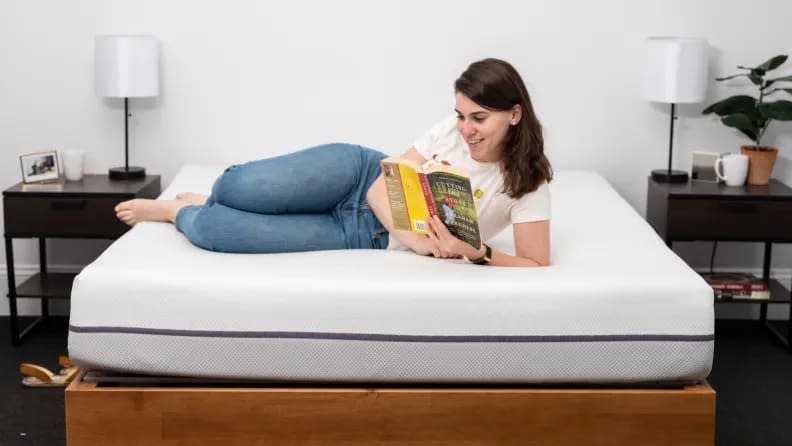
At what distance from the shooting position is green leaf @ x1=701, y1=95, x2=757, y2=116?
411cm

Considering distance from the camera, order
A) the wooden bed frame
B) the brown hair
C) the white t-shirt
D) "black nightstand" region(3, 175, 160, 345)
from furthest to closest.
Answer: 1. "black nightstand" region(3, 175, 160, 345)
2. the white t-shirt
3. the brown hair
4. the wooden bed frame

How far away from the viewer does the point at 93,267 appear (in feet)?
9.00

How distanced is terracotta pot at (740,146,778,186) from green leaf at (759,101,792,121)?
154mm

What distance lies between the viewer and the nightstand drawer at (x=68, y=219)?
12.8 ft

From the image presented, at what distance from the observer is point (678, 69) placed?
159 inches

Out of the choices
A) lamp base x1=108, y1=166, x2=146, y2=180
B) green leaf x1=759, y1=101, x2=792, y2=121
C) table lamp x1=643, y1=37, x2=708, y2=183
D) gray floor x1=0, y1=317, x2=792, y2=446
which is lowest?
gray floor x1=0, y1=317, x2=792, y2=446

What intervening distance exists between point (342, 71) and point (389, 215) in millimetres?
1328

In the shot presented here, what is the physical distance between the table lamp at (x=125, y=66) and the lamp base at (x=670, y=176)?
186 centimetres

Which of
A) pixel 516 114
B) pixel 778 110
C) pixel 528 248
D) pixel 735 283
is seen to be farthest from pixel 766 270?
pixel 516 114

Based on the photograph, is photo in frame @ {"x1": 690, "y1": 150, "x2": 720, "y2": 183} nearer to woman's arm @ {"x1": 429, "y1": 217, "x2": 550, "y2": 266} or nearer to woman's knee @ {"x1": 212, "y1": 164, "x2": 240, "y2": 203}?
woman's arm @ {"x1": 429, "y1": 217, "x2": 550, "y2": 266}

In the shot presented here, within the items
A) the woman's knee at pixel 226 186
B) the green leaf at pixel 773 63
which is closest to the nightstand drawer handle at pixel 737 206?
the green leaf at pixel 773 63

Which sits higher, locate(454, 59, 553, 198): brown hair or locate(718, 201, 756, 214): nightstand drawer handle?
locate(454, 59, 553, 198): brown hair

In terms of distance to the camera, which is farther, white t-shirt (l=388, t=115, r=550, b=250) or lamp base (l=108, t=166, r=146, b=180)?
lamp base (l=108, t=166, r=146, b=180)

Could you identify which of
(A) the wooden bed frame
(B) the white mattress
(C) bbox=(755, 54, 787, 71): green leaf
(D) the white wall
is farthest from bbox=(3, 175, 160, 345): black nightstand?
(C) bbox=(755, 54, 787, 71): green leaf
